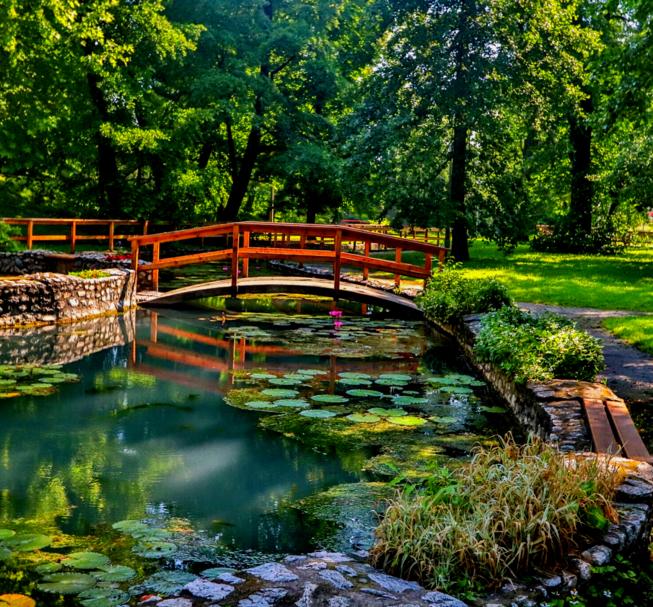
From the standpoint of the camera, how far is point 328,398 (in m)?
7.85

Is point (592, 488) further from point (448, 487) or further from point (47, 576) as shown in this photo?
point (47, 576)

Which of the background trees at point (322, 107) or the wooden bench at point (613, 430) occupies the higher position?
the background trees at point (322, 107)

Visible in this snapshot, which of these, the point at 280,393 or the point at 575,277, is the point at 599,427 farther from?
the point at 575,277

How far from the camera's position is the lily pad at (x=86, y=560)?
13.0 ft

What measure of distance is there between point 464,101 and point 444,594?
61.2ft

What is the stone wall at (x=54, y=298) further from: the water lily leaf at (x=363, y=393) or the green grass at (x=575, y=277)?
the green grass at (x=575, y=277)

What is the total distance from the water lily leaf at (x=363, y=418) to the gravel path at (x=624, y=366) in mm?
2339

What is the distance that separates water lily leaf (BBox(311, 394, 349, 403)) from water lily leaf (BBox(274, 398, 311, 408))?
0.15 m

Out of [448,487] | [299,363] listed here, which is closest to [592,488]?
[448,487]

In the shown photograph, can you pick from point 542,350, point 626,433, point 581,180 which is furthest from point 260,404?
point 581,180

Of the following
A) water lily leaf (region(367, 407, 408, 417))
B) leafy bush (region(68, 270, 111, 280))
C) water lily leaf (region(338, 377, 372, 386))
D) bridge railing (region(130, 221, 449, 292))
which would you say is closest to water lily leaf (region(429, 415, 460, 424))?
water lily leaf (region(367, 407, 408, 417))

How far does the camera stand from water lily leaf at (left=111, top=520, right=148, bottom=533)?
451 cm

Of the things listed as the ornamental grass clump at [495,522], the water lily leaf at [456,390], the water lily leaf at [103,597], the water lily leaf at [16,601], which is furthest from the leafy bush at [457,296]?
the water lily leaf at [16,601]

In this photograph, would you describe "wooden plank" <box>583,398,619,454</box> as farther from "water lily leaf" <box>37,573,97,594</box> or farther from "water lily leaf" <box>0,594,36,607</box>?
"water lily leaf" <box>0,594,36,607</box>
